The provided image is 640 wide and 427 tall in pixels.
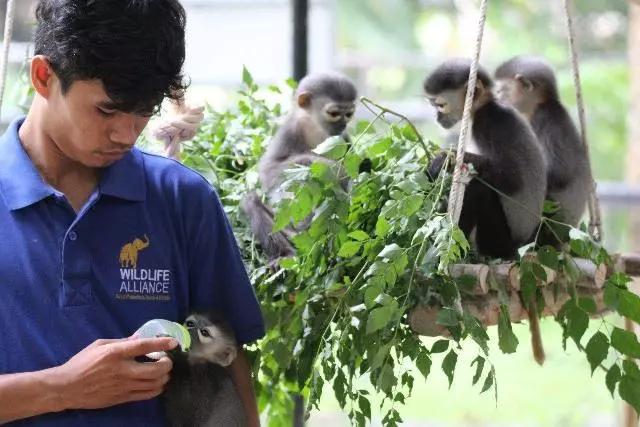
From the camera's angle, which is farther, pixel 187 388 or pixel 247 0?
pixel 247 0

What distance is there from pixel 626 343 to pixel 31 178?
102cm

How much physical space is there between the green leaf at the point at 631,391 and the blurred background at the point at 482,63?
6.44 ft

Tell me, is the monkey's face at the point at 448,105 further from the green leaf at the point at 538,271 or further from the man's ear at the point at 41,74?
the man's ear at the point at 41,74

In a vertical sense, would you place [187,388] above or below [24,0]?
below

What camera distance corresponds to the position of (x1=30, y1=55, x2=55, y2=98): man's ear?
1.37 meters

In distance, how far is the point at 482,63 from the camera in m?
5.47

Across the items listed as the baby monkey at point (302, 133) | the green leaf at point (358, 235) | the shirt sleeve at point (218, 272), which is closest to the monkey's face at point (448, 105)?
the baby monkey at point (302, 133)

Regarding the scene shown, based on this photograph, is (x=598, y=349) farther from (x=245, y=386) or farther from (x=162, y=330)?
(x=162, y=330)

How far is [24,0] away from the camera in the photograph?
403cm

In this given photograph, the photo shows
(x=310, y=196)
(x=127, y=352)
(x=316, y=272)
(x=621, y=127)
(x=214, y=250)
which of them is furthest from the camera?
(x=621, y=127)

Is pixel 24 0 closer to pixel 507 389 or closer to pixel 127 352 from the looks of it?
pixel 127 352

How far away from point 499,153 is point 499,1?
4847 mm

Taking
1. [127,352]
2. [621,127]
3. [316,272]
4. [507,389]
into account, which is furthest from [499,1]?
[127,352]

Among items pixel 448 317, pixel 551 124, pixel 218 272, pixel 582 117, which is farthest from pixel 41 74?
pixel 551 124
